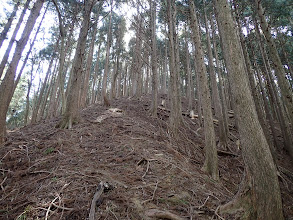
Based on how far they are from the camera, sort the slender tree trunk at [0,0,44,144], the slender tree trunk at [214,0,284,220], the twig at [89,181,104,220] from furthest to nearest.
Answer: the slender tree trunk at [0,0,44,144], the slender tree trunk at [214,0,284,220], the twig at [89,181,104,220]

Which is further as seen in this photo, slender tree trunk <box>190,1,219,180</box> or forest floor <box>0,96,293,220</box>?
slender tree trunk <box>190,1,219,180</box>

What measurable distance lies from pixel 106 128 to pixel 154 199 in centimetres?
398

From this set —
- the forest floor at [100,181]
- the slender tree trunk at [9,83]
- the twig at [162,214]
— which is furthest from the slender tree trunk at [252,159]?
the slender tree trunk at [9,83]

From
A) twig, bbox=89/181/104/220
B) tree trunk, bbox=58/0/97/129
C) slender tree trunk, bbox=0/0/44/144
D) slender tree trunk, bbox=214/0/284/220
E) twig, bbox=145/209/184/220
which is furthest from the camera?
tree trunk, bbox=58/0/97/129

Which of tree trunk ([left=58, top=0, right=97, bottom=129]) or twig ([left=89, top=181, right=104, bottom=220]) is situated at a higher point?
tree trunk ([left=58, top=0, right=97, bottom=129])

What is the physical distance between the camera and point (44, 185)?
269 cm

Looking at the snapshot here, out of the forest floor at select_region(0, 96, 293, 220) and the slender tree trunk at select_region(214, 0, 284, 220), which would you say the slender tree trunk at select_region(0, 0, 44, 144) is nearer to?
the forest floor at select_region(0, 96, 293, 220)

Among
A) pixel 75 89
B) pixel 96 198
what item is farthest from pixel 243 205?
pixel 75 89

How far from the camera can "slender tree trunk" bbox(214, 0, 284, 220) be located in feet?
7.86

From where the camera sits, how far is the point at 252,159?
262 cm

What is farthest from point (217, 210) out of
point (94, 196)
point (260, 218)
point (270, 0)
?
point (270, 0)

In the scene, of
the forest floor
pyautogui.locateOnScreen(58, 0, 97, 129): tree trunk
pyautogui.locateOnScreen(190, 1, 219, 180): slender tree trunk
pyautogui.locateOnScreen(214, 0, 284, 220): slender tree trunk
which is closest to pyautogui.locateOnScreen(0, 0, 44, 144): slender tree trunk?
the forest floor

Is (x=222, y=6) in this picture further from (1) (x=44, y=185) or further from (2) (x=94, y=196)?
(1) (x=44, y=185)

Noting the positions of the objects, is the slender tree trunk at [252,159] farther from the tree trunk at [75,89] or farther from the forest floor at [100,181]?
the tree trunk at [75,89]
